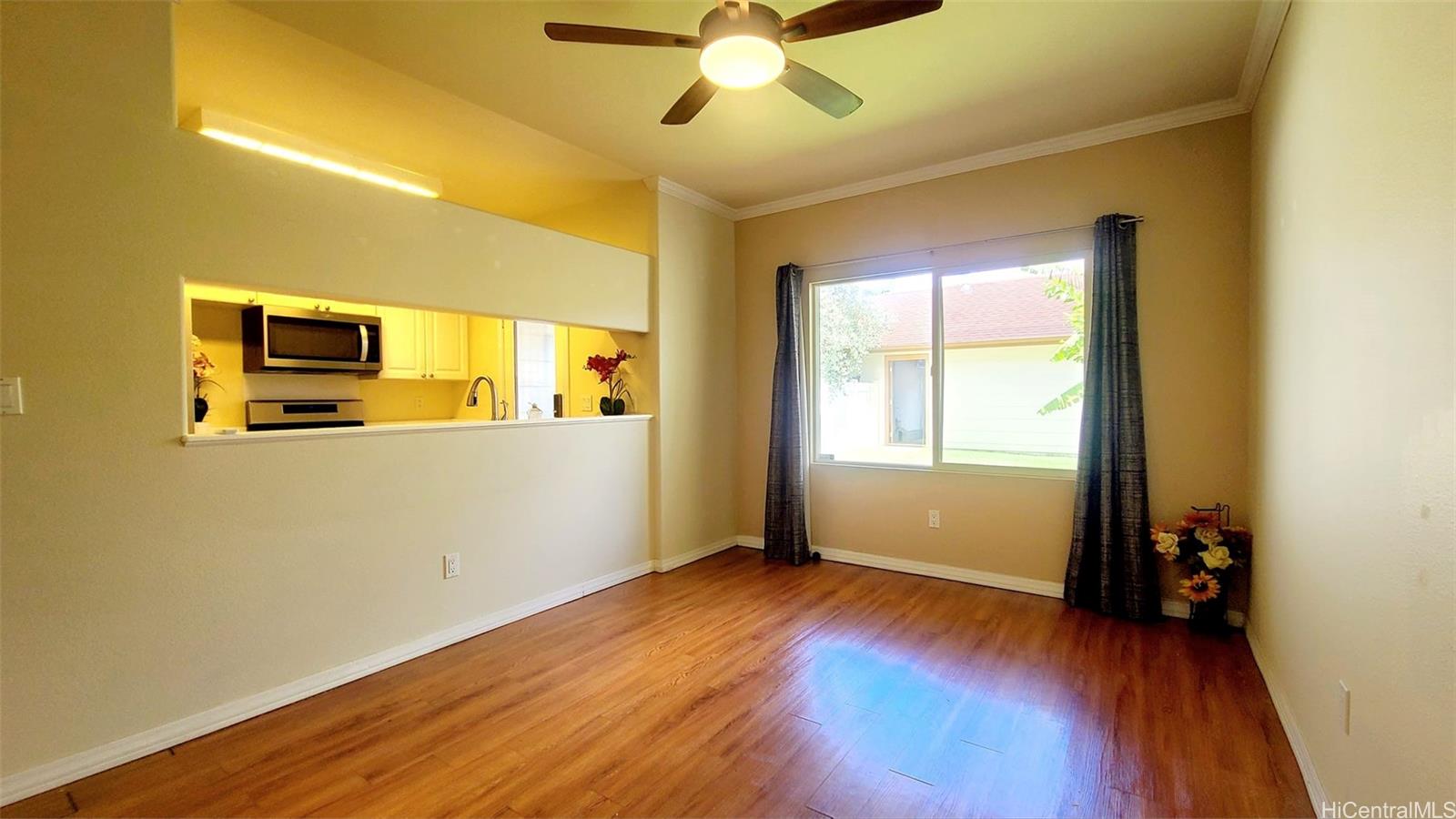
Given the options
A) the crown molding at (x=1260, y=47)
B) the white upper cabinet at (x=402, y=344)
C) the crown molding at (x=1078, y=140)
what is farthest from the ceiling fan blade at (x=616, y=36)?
the white upper cabinet at (x=402, y=344)

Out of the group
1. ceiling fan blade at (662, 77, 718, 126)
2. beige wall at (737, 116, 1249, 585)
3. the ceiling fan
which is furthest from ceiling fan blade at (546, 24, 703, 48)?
beige wall at (737, 116, 1249, 585)

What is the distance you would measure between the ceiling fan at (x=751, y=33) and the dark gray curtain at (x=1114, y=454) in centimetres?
228

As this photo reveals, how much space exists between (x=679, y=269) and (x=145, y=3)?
2.95m

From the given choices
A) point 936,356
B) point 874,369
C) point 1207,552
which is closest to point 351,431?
point 874,369

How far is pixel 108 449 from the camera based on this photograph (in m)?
2.00

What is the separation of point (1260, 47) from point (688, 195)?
325 cm

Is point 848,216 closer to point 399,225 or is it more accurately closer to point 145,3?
point 399,225

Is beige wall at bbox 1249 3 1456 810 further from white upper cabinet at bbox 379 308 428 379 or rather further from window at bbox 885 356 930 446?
white upper cabinet at bbox 379 308 428 379

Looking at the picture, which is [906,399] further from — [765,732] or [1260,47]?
[765,732]

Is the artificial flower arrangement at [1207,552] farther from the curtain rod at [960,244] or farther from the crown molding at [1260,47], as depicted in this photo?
the crown molding at [1260,47]

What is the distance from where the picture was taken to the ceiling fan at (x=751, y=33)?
1.85m

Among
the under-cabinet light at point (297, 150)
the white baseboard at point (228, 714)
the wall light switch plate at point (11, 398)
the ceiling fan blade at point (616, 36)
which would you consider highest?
the under-cabinet light at point (297, 150)

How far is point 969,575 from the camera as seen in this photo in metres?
3.91

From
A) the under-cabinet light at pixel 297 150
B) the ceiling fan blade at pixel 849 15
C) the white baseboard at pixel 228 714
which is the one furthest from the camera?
the under-cabinet light at pixel 297 150
